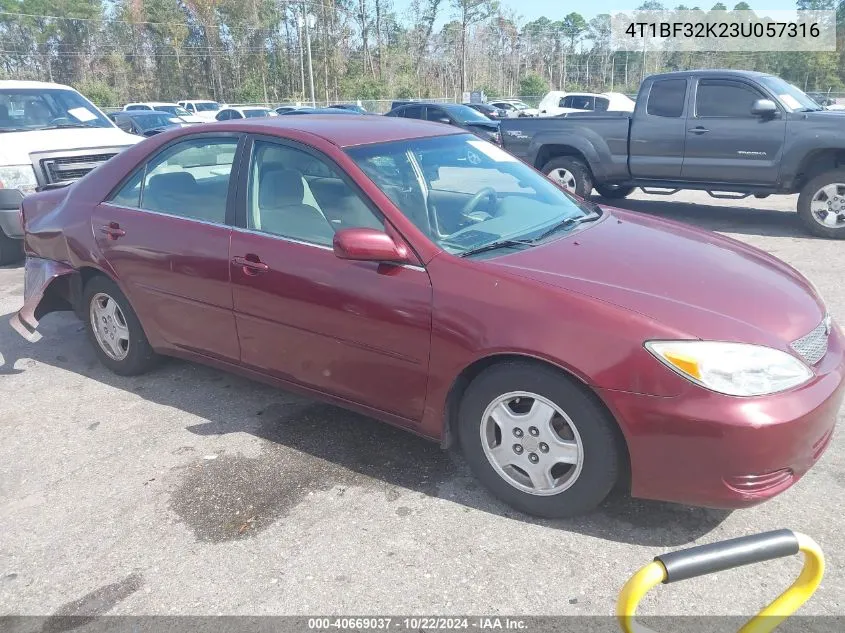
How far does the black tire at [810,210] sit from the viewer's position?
8242 millimetres

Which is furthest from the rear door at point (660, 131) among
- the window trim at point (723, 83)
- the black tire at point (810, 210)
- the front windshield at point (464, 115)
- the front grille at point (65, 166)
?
the front windshield at point (464, 115)

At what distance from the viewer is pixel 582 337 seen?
268 centimetres

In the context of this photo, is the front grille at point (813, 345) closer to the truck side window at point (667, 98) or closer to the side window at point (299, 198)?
the side window at point (299, 198)

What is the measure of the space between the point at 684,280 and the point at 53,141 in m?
7.39

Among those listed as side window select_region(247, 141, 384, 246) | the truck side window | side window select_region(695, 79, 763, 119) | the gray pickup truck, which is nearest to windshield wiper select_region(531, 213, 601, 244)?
side window select_region(247, 141, 384, 246)

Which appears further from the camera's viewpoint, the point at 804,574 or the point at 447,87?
the point at 447,87

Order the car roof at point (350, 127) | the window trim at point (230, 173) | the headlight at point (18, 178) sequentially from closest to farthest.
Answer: the car roof at point (350, 127) < the window trim at point (230, 173) < the headlight at point (18, 178)

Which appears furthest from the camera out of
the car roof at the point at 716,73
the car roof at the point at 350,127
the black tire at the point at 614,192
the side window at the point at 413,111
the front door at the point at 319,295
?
the side window at the point at 413,111

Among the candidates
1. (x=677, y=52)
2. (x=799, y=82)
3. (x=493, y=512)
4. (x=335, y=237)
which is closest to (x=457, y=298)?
(x=335, y=237)

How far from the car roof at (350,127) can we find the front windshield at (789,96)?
626 centimetres

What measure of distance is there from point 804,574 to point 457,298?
1.64 metres

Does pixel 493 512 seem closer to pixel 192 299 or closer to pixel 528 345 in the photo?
pixel 528 345

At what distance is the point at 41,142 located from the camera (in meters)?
7.79

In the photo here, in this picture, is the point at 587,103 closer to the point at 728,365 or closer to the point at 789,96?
the point at 789,96
